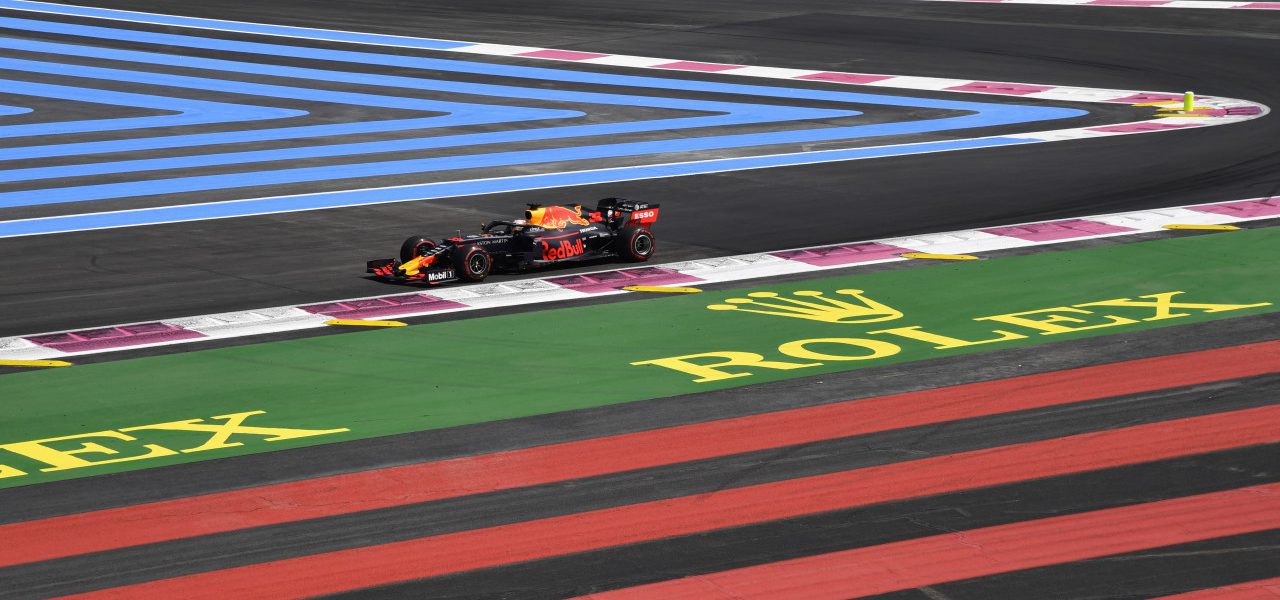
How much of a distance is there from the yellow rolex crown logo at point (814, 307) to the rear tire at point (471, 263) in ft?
8.79

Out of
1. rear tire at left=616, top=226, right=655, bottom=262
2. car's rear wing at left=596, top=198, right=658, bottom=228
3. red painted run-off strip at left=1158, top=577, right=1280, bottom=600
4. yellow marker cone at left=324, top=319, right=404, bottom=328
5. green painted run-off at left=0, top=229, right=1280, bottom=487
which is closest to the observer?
red painted run-off strip at left=1158, top=577, right=1280, bottom=600

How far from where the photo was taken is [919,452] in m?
12.1

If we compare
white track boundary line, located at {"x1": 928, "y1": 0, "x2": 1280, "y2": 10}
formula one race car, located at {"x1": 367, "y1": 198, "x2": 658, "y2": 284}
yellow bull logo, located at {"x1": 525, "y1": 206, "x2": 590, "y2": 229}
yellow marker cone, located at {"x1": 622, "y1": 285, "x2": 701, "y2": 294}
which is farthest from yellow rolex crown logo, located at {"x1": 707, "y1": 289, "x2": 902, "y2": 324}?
white track boundary line, located at {"x1": 928, "y1": 0, "x2": 1280, "y2": 10}

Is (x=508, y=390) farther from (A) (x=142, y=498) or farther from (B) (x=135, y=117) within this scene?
(B) (x=135, y=117)

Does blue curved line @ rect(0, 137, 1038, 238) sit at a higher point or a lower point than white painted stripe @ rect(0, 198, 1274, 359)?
higher

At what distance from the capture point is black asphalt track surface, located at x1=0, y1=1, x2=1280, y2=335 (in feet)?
59.8

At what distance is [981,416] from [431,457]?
4137 mm

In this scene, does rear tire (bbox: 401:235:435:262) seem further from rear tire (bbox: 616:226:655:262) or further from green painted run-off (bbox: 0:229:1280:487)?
rear tire (bbox: 616:226:655:262)

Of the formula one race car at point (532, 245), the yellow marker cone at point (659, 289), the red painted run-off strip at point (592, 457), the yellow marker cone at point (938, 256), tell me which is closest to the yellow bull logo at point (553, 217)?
the formula one race car at point (532, 245)

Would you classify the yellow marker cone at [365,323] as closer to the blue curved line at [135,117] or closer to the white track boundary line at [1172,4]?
the blue curved line at [135,117]

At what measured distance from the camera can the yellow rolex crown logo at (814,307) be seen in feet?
53.3

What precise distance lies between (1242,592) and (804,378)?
5.03m

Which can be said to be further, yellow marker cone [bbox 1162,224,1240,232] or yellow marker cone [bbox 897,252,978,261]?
yellow marker cone [bbox 1162,224,1240,232]

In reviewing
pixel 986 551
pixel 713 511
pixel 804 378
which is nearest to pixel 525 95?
pixel 804 378
